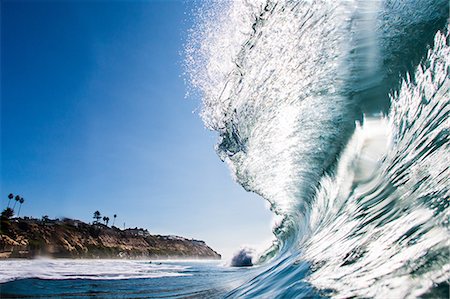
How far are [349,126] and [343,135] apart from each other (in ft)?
1.07

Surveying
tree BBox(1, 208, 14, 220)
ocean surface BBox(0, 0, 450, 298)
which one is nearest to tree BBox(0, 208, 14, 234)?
tree BBox(1, 208, 14, 220)

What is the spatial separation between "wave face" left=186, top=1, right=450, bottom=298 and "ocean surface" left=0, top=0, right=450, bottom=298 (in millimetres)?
19

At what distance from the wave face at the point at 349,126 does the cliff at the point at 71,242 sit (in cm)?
4504

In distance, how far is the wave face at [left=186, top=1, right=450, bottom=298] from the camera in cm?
179

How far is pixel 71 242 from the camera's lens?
6669cm

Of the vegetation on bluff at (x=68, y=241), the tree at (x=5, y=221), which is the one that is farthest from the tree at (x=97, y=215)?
the tree at (x=5, y=221)

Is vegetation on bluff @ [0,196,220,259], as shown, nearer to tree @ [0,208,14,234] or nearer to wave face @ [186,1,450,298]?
tree @ [0,208,14,234]

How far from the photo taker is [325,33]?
17.6ft

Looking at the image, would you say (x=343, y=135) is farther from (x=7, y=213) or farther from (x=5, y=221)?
(x=7, y=213)

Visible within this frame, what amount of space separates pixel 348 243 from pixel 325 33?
413cm

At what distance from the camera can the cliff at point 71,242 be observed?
50056mm

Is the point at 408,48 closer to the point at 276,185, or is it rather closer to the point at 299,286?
the point at 299,286

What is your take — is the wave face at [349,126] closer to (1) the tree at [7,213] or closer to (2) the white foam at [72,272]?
(2) the white foam at [72,272]

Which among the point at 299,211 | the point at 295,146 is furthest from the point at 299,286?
the point at 299,211
